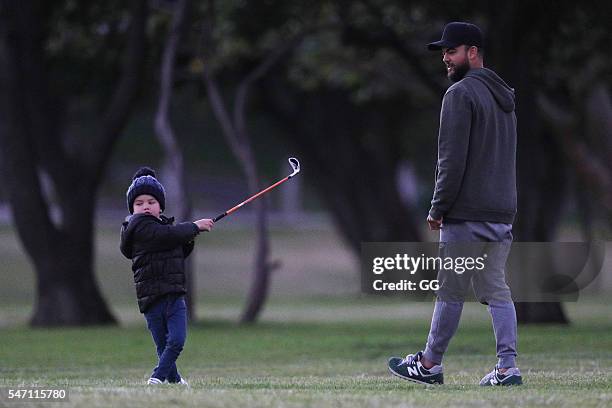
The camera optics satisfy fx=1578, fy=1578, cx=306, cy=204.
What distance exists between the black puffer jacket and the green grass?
2.12 ft

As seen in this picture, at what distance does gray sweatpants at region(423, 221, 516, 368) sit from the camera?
962 centimetres

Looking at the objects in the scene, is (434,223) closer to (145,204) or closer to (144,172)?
(145,204)

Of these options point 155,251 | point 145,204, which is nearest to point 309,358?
point 145,204

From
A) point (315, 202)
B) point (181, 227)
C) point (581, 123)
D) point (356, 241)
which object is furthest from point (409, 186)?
point (181, 227)

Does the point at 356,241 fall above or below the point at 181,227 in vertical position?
below

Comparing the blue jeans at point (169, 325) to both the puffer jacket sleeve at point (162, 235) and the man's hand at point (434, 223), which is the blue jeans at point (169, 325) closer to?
the puffer jacket sleeve at point (162, 235)

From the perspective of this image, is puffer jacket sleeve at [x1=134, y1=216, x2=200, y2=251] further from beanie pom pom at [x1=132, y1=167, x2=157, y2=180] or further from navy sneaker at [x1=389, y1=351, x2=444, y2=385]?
navy sneaker at [x1=389, y1=351, x2=444, y2=385]

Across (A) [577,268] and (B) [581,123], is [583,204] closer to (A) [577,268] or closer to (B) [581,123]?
(B) [581,123]

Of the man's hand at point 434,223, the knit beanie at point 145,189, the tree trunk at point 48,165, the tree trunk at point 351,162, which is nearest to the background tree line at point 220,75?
the tree trunk at point 48,165

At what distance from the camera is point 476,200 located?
31.7 feet

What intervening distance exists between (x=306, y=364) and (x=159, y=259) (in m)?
4.88

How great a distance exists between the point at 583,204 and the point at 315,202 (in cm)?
4179

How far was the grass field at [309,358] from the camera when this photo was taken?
871 cm

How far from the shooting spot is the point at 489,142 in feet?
31.7
